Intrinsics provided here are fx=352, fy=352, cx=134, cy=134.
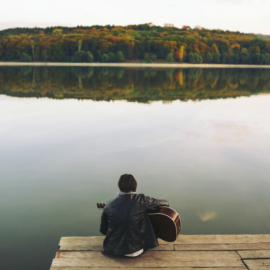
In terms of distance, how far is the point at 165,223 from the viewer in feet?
14.9

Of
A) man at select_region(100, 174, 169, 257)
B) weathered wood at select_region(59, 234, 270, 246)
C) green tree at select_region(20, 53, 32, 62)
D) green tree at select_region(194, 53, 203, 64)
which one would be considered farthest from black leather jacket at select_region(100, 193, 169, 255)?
green tree at select_region(20, 53, 32, 62)

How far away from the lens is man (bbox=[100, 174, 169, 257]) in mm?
4258

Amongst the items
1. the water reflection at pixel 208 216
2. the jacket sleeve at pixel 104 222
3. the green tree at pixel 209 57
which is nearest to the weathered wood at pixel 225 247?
the jacket sleeve at pixel 104 222

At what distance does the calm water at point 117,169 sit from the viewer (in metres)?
6.14

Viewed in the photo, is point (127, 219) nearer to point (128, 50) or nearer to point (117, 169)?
point (117, 169)

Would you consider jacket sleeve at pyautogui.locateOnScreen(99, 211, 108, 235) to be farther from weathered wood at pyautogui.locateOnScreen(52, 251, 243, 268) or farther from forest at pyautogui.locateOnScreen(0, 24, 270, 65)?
forest at pyautogui.locateOnScreen(0, 24, 270, 65)

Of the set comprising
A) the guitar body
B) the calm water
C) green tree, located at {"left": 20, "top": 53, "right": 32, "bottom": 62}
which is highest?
the guitar body

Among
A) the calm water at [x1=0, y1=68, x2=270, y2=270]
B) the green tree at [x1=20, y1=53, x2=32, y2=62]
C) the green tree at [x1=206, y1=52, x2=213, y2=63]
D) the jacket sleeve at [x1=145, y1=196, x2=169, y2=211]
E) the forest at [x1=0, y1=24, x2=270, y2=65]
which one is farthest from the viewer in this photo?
the green tree at [x1=206, y1=52, x2=213, y2=63]

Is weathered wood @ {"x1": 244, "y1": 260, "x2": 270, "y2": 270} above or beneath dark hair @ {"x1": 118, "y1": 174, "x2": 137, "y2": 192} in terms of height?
beneath

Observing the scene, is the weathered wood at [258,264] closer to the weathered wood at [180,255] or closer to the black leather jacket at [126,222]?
the weathered wood at [180,255]

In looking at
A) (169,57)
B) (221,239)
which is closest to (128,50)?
(169,57)

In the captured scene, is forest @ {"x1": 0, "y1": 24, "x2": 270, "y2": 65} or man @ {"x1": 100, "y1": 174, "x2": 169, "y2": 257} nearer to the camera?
man @ {"x1": 100, "y1": 174, "x2": 169, "y2": 257}

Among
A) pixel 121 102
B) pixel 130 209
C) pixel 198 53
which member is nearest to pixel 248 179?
pixel 130 209

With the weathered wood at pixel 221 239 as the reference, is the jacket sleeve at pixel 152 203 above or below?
above
